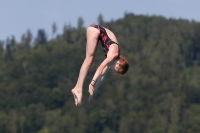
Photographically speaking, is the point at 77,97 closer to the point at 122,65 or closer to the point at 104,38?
the point at 122,65

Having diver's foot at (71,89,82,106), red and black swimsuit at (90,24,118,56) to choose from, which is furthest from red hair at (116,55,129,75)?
diver's foot at (71,89,82,106)

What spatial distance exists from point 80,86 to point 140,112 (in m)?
156

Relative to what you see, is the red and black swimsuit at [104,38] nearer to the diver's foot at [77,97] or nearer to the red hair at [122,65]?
the red hair at [122,65]

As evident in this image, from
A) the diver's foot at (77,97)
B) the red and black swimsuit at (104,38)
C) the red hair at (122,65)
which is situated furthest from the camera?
the red and black swimsuit at (104,38)

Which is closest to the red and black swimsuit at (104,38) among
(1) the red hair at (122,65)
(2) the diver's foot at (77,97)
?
(1) the red hair at (122,65)

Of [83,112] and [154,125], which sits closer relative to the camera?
[154,125]

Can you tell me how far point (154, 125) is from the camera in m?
165

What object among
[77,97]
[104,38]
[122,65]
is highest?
[104,38]

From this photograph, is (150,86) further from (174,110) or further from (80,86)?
(80,86)

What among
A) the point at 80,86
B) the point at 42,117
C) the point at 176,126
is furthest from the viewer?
the point at 42,117

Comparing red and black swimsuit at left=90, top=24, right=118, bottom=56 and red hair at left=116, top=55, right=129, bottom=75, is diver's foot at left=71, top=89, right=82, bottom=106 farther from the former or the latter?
red and black swimsuit at left=90, top=24, right=118, bottom=56

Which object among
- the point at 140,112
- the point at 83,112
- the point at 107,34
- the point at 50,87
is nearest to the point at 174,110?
the point at 140,112

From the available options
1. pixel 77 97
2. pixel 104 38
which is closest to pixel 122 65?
pixel 104 38

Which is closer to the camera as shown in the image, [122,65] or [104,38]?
[122,65]
